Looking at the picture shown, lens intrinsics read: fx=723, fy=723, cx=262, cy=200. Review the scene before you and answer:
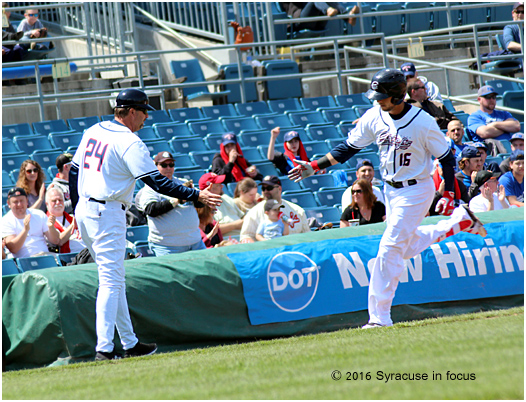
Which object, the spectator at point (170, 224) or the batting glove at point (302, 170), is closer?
the batting glove at point (302, 170)

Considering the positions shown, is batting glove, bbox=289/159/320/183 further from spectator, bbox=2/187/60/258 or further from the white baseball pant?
spectator, bbox=2/187/60/258

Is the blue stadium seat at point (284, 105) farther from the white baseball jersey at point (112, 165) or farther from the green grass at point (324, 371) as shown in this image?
the green grass at point (324, 371)

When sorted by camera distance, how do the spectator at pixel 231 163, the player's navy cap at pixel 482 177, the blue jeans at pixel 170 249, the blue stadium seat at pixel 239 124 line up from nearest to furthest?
the blue jeans at pixel 170 249
the player's navy cap at pixel 482 177
the spectator at pixel 231 163
the blue stadium seat at pixel 239 124

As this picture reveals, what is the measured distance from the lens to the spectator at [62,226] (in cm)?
786

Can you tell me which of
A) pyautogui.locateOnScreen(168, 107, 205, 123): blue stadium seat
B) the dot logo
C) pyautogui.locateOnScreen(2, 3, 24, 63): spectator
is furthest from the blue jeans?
pyautogui.locateOnScreen(2, 3, 24, 63): spectator

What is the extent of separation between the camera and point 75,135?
438 inches

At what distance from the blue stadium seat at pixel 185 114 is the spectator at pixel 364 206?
5.02 m

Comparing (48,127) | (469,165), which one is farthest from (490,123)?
(48,127)

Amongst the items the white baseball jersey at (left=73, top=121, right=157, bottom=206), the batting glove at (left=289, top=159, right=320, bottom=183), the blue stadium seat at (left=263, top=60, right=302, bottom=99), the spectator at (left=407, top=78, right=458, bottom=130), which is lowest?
the batting glove at (left=289, top=159, right=320, bottom=183)

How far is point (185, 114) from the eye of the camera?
1253 cm

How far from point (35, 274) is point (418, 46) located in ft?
36.1

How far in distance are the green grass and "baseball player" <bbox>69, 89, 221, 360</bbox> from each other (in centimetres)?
36

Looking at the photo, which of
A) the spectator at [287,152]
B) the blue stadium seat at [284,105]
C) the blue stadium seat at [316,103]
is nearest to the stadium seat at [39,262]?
the spectator at [287,152]

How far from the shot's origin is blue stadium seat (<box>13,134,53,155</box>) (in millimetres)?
10930
